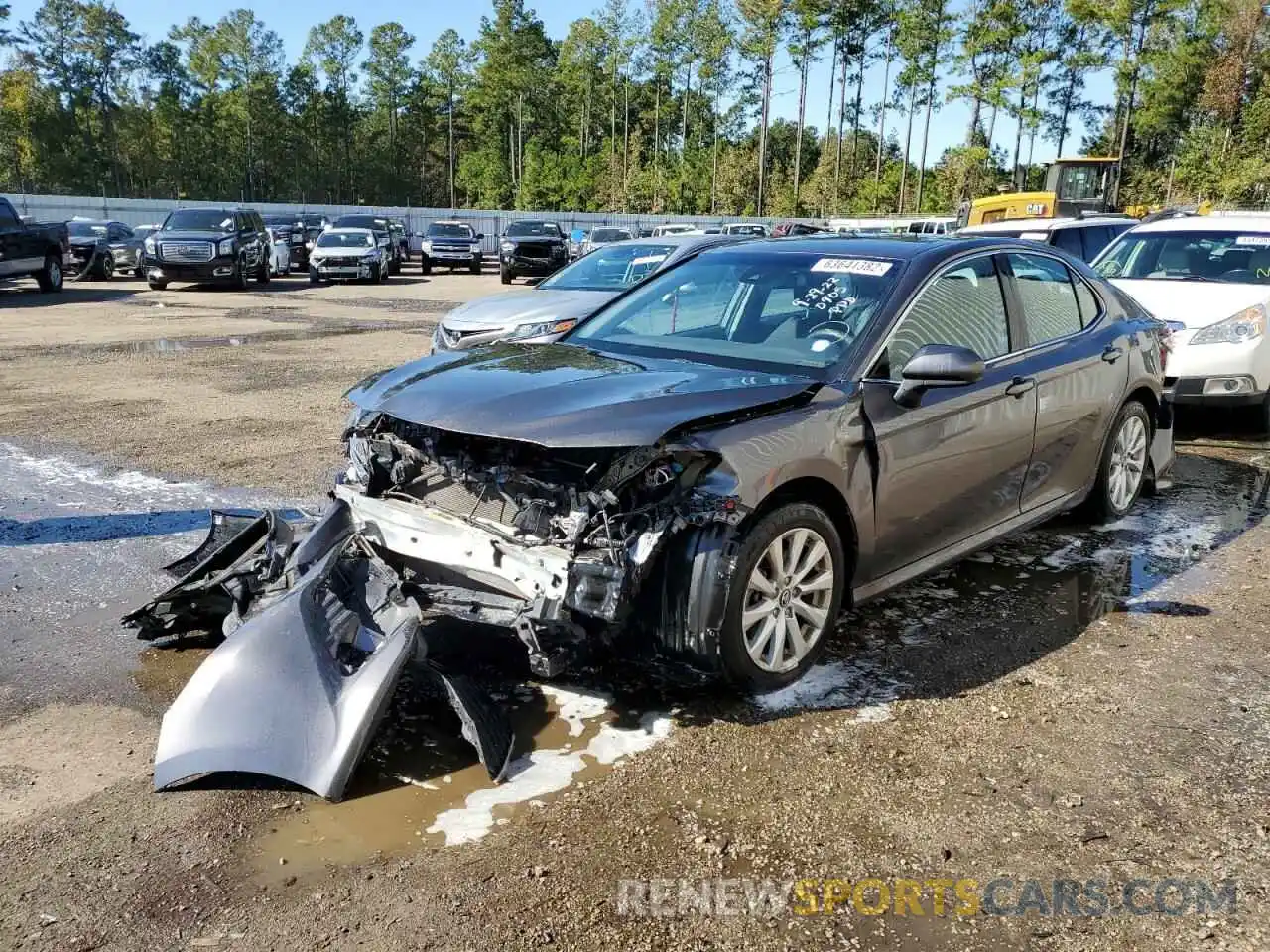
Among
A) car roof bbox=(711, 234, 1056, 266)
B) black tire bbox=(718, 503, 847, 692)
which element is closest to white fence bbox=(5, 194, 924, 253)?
car roof bbox=(711, 234, 1056, 266)

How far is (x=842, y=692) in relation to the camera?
3982mm

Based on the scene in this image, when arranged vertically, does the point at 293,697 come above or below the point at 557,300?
below

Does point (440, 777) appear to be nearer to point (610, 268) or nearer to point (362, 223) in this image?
point (610, 268)

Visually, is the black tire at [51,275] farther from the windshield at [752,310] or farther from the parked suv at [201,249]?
the windshield at [752,310]

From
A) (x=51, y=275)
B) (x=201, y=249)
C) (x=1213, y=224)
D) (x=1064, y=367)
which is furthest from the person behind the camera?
(x=201, y=249)

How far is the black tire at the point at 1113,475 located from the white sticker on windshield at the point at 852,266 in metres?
2.04

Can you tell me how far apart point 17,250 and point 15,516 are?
17687mm

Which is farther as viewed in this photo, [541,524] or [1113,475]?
[1113,475]

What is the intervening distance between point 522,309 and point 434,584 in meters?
6.42

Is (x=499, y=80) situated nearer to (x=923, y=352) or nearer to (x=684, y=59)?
(x=684, y=59)

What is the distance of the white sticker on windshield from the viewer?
455 centimetres

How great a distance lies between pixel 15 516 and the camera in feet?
20.1

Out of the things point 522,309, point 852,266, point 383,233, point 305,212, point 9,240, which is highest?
point 305,212

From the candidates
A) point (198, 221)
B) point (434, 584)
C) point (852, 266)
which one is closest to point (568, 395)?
point (434, 584)
